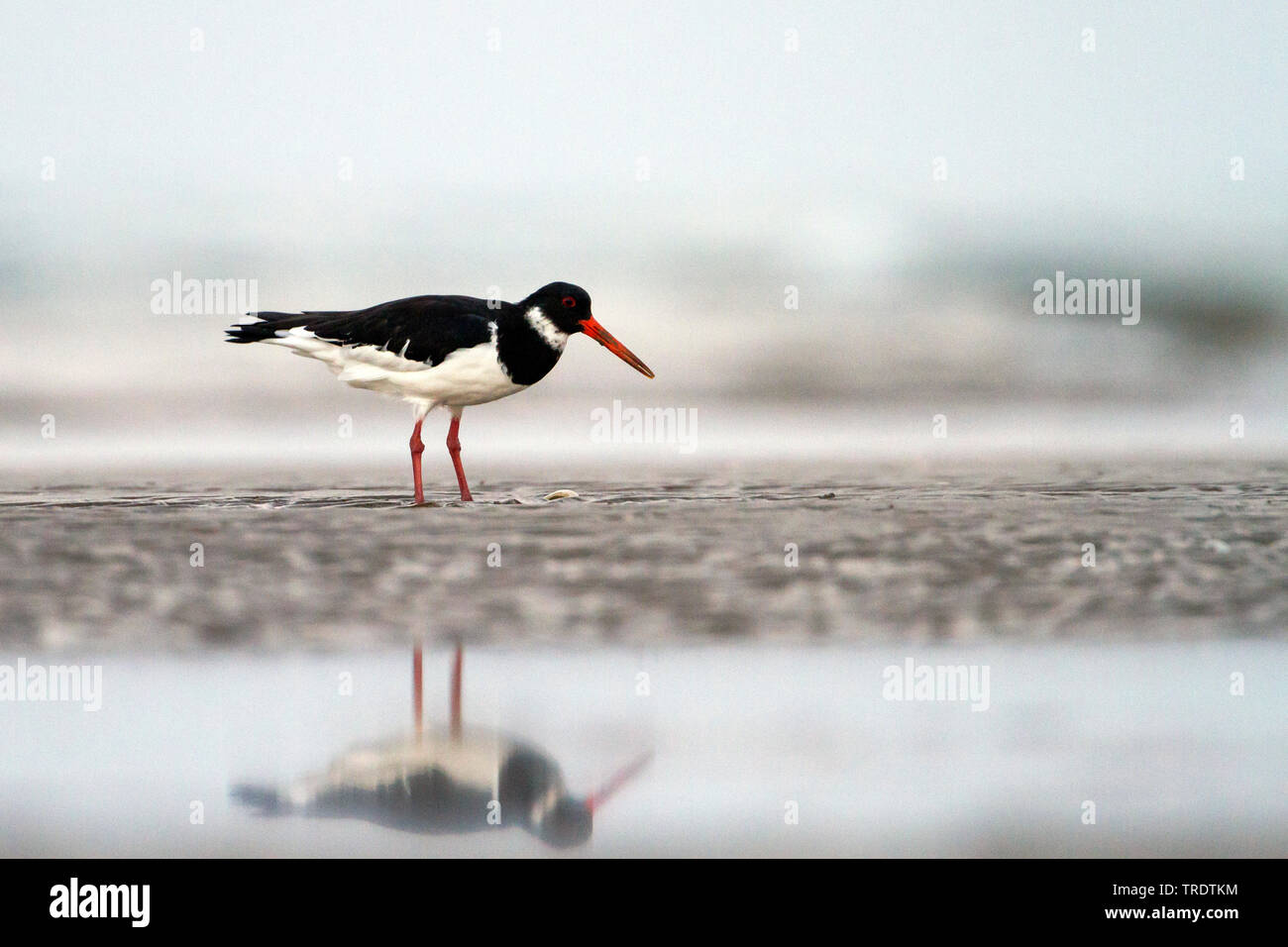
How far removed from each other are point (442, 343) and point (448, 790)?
5762 mm

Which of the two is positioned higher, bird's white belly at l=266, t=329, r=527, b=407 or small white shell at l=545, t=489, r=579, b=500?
bird's white belly at l=266, t=329, r=527, b=407

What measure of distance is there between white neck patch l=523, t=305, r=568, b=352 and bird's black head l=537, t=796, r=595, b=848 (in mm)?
6147

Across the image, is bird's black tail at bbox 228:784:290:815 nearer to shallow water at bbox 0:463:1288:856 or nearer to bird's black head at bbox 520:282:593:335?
shallow water at bbox 0:463:1288:856

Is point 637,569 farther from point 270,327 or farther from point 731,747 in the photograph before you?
point 270,327

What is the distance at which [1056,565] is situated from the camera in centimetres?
609

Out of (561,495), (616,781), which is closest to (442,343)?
(561,495)

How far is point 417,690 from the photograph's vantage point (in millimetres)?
4250

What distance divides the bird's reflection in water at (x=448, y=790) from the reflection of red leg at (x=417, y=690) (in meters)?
0.11

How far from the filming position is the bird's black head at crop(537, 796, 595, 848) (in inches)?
127

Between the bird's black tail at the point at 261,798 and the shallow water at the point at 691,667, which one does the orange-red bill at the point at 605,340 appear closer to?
the shallow water at the point at 691,667

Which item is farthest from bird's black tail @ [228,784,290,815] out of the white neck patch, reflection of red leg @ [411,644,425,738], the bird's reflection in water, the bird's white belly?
the white neck patch

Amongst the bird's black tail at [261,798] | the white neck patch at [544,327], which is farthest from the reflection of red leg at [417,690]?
the white neck patch at [544,327]

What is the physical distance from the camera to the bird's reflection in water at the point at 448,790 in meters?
3.29

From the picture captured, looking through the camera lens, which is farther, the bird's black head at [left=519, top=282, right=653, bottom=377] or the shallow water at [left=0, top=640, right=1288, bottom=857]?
the bird's black head at [left=519, top=282, right=653, bottom=377]
